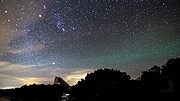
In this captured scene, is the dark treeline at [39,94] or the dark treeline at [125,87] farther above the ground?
the dark treeline at [125,87]

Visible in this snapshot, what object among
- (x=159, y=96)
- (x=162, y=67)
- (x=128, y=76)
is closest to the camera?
(x=159, y=96)

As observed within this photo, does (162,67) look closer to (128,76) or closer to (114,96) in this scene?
(128,76)

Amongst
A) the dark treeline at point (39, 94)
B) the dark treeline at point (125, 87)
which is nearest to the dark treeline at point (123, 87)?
the dark treeline at point (125, 87)

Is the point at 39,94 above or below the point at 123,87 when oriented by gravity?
below

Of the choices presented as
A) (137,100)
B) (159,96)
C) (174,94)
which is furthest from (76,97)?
(174,94)

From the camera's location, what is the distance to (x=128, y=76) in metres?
9.03

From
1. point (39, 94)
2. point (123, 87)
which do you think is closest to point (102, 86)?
point (123, 87)

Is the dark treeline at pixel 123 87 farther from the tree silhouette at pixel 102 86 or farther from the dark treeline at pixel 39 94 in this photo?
the dark treeline at pixel 39 94

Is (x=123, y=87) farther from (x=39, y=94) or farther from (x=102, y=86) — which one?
(x=39, y=94)

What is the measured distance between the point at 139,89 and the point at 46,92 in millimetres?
18961

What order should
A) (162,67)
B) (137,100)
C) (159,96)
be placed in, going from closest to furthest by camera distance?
(137,100)
(159,96)
(162,67)

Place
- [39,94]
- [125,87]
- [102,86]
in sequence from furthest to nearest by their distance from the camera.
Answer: [39,94] → [102,86] → [125,87]

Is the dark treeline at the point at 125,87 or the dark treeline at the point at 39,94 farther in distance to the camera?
the dark treeline at the point at 39,94

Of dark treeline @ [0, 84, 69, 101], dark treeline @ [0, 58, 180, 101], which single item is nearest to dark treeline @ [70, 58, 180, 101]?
dark treeline @ [0, 58, 180, 101]
